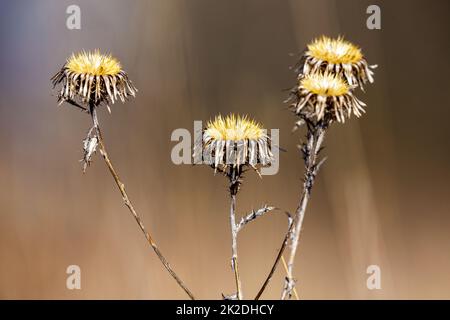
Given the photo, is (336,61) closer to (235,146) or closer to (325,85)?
(325,85)

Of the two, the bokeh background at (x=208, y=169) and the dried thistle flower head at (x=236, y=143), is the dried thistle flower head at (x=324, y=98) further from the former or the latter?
the bokeh background at (x=208, y=169)

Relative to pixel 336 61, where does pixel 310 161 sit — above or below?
below

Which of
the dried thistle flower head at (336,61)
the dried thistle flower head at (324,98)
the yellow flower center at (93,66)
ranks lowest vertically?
the dried thistle flower head at (324,98)

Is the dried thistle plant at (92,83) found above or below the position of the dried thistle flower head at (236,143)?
above

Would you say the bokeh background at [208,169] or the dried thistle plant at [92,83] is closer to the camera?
the dried thistle plant at [92,83]

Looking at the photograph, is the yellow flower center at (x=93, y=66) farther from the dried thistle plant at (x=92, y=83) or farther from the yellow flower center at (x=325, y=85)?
the yellow flower center at (x=325, y=85)

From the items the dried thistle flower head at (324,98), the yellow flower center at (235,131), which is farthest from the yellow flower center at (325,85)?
the yellow flower center at (235,131)

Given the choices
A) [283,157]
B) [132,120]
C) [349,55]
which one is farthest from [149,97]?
[349,55]

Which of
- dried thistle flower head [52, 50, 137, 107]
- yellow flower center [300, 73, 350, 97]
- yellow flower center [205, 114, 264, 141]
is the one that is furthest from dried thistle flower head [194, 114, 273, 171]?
dried thistle flower head [52, 50, 137, 107]

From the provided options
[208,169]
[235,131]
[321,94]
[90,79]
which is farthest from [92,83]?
[208,169]
